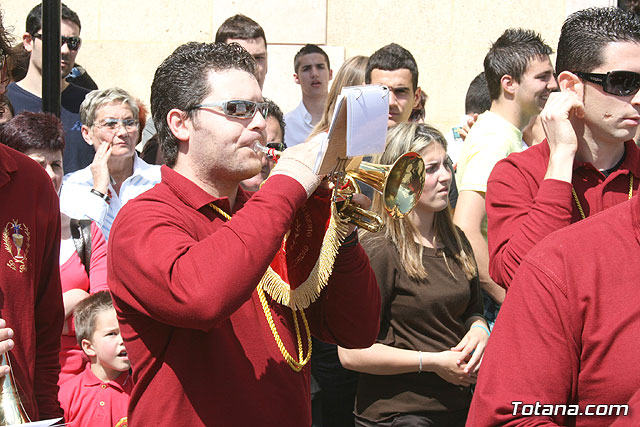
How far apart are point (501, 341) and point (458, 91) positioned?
5953 mm

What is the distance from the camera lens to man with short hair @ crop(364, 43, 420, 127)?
5566 mm

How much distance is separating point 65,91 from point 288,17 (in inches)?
94.2

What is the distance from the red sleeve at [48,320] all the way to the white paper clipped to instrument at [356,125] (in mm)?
935

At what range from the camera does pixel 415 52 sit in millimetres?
7973

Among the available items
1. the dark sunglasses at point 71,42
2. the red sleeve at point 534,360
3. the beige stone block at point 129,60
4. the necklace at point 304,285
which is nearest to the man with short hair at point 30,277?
the necklace at point 304,285

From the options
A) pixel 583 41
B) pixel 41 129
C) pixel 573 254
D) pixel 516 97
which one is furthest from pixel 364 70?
pixel 573 254

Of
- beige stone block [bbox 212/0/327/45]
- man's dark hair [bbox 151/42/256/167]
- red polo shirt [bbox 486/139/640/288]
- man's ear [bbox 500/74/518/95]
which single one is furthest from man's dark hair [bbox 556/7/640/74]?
beige stone block [bbox 212/0/327/45]

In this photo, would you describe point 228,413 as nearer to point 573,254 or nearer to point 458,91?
point 573,254

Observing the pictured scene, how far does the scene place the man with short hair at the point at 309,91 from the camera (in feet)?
21.5

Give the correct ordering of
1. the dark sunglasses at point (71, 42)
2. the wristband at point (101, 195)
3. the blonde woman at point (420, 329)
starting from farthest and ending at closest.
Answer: the dark sunglasses at point (71, 42), the wristband at point (101, 195), the blonde woman at point (420, 329)

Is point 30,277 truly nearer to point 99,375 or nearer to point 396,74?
point 99,375

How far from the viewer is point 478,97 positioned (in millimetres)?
6984

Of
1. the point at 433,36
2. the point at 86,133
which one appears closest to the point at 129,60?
the point at 86,133

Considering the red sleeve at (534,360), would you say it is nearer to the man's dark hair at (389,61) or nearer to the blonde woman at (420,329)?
the blonde woman at (420,329)
